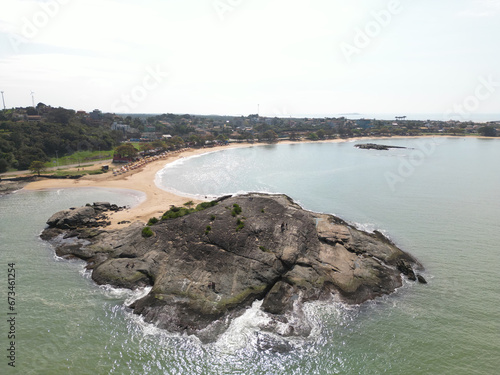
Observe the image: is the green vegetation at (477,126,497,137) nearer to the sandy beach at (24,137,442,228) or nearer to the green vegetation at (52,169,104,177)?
the sandy beach at (24,137,442,228)

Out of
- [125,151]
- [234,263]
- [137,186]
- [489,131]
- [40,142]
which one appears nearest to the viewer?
[234,263]

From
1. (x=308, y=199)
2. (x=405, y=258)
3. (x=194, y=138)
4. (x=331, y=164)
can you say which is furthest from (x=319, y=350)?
(x=194, y=138)

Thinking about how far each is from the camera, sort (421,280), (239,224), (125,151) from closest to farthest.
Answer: (421,280)
(239,224)
(125,151)

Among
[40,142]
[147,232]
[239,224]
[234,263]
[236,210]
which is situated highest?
[40,142]

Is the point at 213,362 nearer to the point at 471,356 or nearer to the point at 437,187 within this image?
the point at 471,356

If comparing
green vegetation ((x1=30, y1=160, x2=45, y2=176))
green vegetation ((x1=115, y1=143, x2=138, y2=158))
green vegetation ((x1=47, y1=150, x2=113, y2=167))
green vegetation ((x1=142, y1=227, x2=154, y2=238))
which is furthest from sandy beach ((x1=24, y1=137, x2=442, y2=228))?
green vegetation ((x1=47, y1=150, x2=113, y2=167))

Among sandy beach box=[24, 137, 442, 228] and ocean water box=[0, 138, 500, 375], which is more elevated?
sandy beach box=[24, 137, 442, 228]

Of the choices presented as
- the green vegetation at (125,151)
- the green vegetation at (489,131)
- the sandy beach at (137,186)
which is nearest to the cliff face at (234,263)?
the sandy beach at (137,186)

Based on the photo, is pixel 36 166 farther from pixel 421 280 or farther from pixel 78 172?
pixel 421 280

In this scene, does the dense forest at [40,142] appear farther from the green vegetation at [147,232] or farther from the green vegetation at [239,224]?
the green vegetation at [239,224]

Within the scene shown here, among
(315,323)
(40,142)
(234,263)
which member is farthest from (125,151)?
(315,323)
